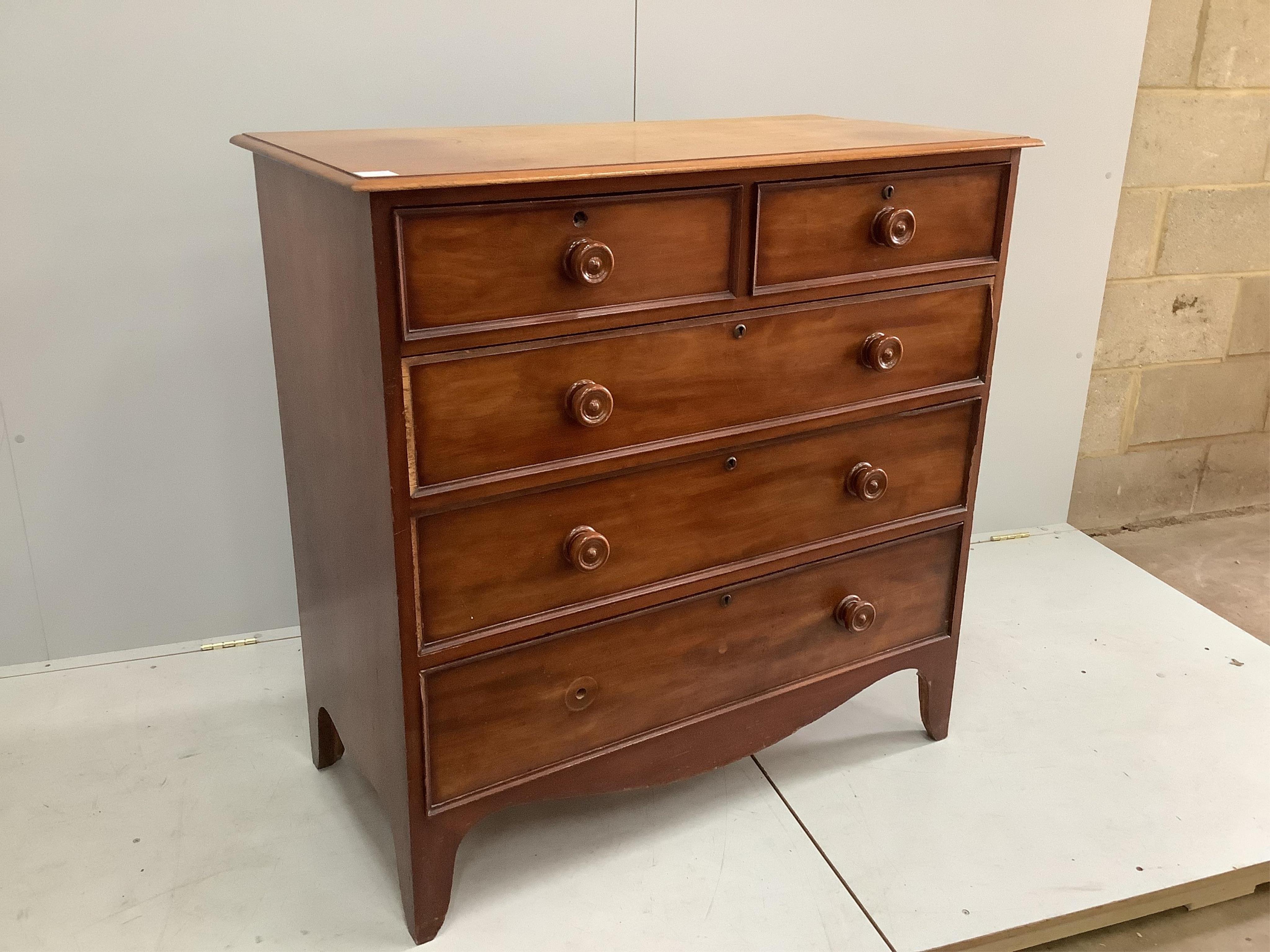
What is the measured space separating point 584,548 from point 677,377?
0.87 feet

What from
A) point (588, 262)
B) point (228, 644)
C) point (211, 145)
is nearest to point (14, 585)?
point (228, 644)

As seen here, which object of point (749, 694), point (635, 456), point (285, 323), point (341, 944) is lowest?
point (341, 944)

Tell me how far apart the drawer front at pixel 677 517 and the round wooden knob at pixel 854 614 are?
0.12 m

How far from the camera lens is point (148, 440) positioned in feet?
7.07

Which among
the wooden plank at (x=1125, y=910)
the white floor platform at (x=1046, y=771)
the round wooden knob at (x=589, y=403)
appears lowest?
the wooden plank at (x=1125, y=910)

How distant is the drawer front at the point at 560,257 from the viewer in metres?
1.30

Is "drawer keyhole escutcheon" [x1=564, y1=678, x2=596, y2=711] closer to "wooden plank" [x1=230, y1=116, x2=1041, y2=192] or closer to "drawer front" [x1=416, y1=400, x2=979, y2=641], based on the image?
"drawer front" [x1=416, y1=400, x2=979, y2=641]

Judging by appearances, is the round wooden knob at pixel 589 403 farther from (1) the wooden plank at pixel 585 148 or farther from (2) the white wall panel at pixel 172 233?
(2) the white wall panel at pixel 172 233

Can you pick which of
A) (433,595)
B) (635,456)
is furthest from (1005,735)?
(433,595)

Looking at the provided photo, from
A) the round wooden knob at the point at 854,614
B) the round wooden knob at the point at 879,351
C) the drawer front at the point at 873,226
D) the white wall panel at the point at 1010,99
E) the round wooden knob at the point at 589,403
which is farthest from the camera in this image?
the white wall panel at the point at 1010,99

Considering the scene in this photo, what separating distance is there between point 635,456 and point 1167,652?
1486 mm

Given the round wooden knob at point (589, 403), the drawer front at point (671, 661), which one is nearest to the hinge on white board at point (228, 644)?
the drawer front at point (671, 661)

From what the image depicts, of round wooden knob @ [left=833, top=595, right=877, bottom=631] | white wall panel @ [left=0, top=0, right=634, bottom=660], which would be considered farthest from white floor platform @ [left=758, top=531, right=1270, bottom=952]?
white wall panel @ [left=0, top=0, right=634, bottom=660]

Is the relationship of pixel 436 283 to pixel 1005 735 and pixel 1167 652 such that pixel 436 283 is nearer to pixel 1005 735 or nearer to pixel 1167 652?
pixel 1005 735
